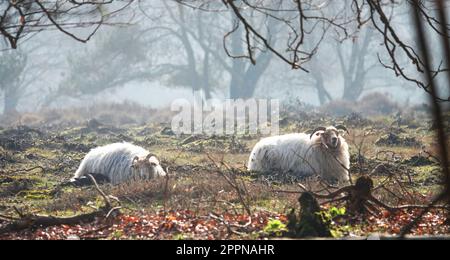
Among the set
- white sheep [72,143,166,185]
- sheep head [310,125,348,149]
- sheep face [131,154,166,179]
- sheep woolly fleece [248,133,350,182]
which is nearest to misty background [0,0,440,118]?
sheep woolly fleece [248,133,350,182]

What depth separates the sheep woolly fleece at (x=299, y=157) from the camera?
15.3 m

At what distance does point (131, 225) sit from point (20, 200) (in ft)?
14.1

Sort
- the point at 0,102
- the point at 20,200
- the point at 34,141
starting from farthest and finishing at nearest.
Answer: the point at 0,102 → the point at 34,141 → the point at 20,200

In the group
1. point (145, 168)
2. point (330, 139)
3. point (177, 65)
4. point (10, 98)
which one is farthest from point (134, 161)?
point (10, 98)

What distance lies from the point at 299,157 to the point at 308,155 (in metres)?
0.21

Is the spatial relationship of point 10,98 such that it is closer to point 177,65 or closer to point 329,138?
point 177,65

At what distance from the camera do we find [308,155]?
15.4m

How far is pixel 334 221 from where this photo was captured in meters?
8.77

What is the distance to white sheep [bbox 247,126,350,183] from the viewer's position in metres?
15.2

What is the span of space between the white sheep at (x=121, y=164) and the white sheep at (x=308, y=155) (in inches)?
101

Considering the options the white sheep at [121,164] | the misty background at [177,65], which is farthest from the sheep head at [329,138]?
the misty background at [177,65]

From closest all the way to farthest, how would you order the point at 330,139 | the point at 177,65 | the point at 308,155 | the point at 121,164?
Answer: the point at 121,164 < the point at 330,139 < the point at 308,155 < the point at 177,65
